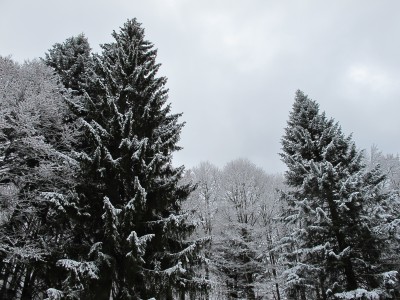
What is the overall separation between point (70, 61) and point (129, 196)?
9527 mm

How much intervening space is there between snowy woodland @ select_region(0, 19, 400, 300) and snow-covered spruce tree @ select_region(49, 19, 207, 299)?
0.13 feet

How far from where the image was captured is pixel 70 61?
50.4ft

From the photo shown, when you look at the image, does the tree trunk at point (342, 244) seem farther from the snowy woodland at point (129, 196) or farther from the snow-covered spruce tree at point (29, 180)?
the snow-covered spruce tree at point (29, 180)

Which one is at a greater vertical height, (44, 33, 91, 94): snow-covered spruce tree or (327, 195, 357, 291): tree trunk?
(44, 33, 91, 94): snow-covered spruce tree

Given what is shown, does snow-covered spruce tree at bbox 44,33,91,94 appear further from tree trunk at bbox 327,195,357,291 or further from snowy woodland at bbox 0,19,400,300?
tree trunk at bbox 327,195,357,291

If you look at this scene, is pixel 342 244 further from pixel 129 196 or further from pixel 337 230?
pixel 129 196

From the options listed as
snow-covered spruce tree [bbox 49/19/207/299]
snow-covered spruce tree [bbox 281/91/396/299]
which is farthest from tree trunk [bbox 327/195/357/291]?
snow-covered spruce tree [bbox 49/19/207/299]

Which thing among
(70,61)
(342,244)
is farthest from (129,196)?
(70,61)

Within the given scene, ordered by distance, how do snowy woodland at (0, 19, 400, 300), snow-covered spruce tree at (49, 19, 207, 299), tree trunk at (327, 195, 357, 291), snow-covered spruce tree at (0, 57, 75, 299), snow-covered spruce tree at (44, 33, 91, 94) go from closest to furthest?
snow-covered spruce tree at (49, 19, 207, 299) → snowy woodland at (0, 19, 400, 300) → snow-covered spruce tree at (0, 57, 75, 299) → tree trunk at (327, 195, 357, 291) → snow-covered spruce tree at (44, 33, 91, 94)

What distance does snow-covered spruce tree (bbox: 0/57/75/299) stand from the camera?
29.4 ft

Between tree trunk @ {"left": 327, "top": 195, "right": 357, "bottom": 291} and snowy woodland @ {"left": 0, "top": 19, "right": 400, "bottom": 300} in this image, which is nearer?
snowy woodland @ {"left": 0, "top": 19, "right": 400, "bottom": 300}

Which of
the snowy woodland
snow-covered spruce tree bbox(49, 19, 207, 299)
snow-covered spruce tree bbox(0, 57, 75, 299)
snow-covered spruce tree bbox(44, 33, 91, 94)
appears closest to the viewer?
snow-covered spruce tree bbox(49, 19, 207, 299)

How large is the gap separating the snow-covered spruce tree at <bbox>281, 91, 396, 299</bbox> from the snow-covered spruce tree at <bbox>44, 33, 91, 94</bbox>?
11329 millimetres

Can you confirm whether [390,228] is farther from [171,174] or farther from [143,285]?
[143,285]
